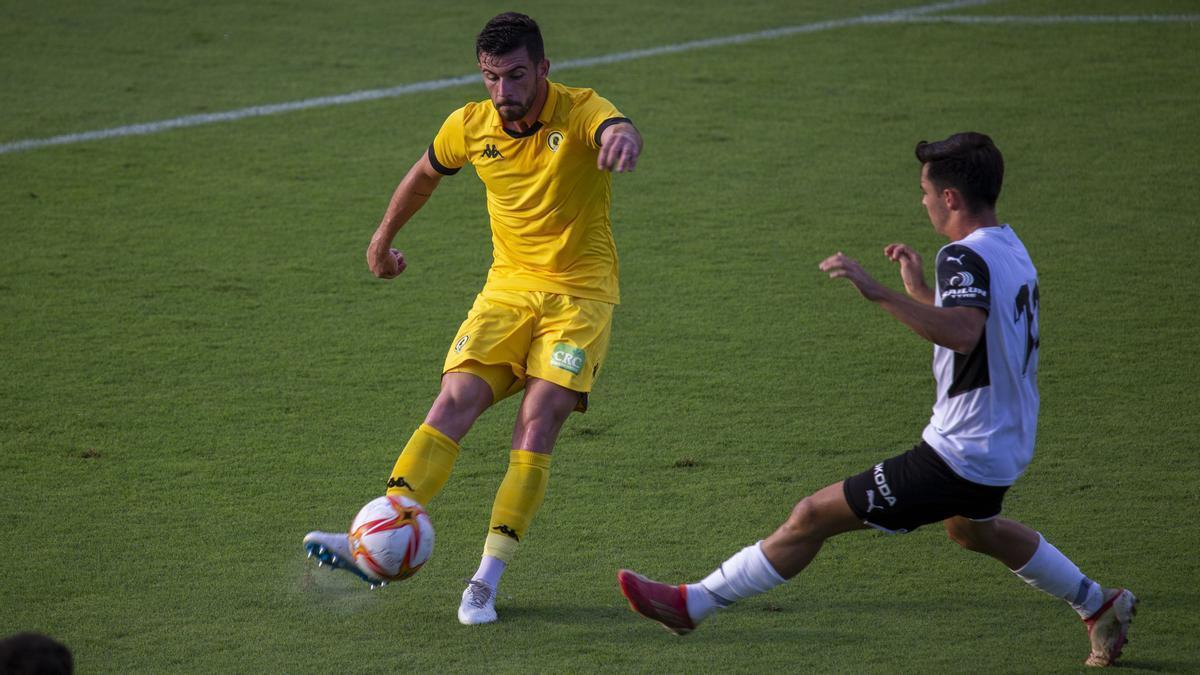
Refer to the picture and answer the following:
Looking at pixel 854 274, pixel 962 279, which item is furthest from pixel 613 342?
pixel 854 274

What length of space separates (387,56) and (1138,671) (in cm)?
897

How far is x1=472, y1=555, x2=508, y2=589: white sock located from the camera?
4.68 metres

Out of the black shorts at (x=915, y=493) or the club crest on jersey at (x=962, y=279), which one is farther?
the black shorts at (x=915, y=493)

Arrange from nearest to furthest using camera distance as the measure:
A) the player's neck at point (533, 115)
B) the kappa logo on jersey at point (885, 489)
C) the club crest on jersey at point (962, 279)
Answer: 1. the club crest on jersey at point (962, 279)
2. the kappa logo on jersey at point (885, 489)
3. the player's neck at point (533, 115)

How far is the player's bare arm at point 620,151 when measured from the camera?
4328mm

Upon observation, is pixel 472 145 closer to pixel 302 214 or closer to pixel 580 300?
pixel 580 300

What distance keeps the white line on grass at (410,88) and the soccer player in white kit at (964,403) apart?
726 cm

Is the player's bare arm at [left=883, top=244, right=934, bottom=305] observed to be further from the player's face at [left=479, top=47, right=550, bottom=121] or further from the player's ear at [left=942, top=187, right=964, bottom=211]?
the player's face at [left=479, top=47, right=550, bottom=121]

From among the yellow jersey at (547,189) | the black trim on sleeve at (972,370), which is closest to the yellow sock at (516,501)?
the yellow jersey at (547,189)

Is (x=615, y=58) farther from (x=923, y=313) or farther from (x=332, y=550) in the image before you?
(x=923, y=313)

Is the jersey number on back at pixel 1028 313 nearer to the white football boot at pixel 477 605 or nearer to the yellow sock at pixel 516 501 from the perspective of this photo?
the yellow sock at pixel 516 501

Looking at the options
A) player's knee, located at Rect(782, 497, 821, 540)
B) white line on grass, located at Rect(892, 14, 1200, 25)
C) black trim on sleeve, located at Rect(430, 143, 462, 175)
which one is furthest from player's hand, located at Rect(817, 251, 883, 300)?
white line on grass, located at Rect(892, 14, 1200, 25)

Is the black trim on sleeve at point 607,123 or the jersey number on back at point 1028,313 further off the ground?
the black trim on sleeve at point 607,123

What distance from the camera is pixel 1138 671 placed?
14.2 feet
